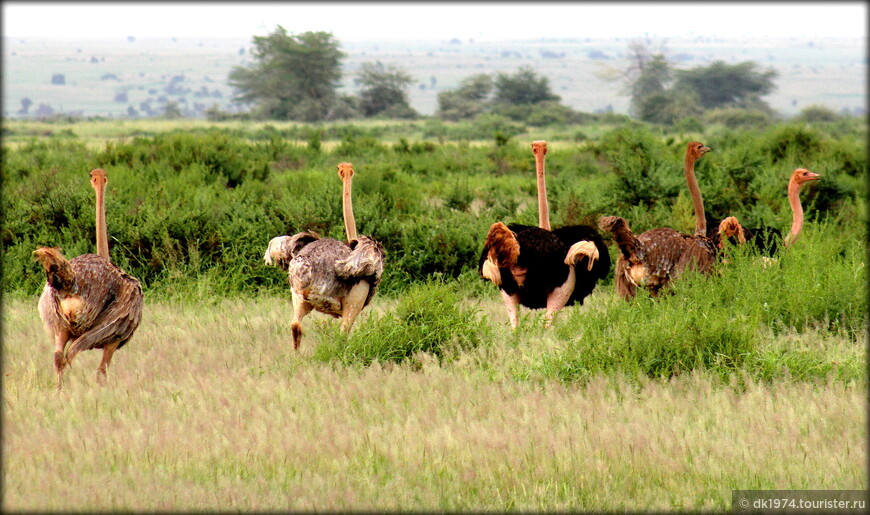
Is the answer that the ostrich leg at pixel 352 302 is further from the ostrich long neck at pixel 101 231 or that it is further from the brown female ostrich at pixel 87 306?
the ostrich long neck at pixel 101 231

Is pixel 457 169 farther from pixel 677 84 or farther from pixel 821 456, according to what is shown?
pixel 677 84

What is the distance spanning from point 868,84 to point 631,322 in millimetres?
2479

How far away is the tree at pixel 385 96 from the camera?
72363mm

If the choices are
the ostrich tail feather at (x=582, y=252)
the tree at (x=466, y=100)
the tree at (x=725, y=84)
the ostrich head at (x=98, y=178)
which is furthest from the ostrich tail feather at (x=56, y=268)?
the tree at (x=725, y=84)

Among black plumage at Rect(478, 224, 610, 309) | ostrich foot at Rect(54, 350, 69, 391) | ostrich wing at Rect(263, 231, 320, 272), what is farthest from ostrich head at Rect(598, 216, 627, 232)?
ostrich foot at Rect(54, 350, 69, 391)

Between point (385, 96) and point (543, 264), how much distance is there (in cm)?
6916

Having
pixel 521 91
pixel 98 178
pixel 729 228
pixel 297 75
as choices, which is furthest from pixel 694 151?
pixel 521 91

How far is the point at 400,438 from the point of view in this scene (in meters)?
5.54

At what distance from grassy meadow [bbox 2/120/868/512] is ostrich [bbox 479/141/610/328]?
8.5 inches

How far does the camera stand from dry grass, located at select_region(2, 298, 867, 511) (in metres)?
4.73

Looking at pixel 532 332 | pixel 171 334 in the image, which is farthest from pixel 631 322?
pixel 171 334

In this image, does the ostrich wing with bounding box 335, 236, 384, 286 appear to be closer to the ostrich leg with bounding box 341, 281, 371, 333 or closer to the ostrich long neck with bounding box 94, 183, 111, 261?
the ostrich leg with bounding box 341, 281, 371, 333

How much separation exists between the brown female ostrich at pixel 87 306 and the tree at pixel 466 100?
65.3 meters

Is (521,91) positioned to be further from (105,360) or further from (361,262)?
(105,360)
